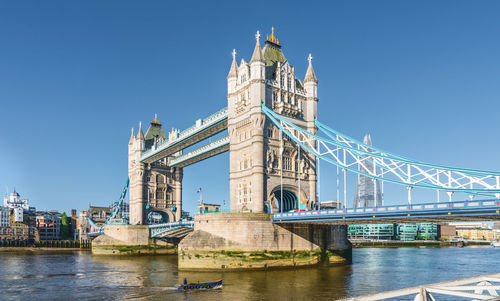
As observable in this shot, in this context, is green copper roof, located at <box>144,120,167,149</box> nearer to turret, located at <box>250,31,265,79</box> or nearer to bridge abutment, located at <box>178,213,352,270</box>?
turret, located at <box>250,31,265,79</box>

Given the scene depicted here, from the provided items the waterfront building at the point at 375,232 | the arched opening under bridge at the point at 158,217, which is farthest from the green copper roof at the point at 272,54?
the waterfront building at the point at 375,232

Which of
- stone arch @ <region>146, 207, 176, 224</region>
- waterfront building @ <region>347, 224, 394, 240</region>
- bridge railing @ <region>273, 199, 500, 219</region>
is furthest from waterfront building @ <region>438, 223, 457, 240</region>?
bridge railing @ <region>273, 199, 500, 219</region>

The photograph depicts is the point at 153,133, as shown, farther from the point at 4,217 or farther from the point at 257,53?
the point at 4,217

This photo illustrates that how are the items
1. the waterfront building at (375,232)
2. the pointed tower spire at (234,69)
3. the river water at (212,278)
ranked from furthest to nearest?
the waterfront building at (375,232), the pointed tower spire at (234,69), the river water at (212,278)

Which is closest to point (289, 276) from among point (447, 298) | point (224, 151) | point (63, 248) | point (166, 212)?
point (447, 298)

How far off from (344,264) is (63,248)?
80.7 metres

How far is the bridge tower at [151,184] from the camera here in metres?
92.9

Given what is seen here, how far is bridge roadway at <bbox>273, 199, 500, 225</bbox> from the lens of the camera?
116 ft

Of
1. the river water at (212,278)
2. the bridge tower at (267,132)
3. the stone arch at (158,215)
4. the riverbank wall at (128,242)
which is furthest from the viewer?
the stone arch at (158,215)

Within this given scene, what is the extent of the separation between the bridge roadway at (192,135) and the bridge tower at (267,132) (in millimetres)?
5512

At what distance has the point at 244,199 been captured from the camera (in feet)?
190

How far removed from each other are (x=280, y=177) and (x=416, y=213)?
2129 cm

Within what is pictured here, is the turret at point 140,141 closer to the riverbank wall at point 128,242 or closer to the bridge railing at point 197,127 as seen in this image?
the bridge railing at point 197,127

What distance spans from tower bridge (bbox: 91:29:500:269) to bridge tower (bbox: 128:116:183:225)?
70.5ft
